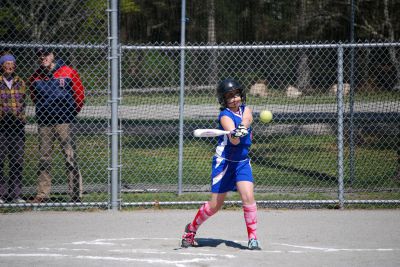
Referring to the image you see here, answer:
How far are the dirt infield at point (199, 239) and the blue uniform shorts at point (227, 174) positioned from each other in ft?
2.16

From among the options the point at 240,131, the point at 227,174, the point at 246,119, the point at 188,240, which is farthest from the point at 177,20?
the point at 240,131

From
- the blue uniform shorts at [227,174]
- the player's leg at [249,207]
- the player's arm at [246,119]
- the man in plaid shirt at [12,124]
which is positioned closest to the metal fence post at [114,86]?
the man in plaid shirt at [12,124]

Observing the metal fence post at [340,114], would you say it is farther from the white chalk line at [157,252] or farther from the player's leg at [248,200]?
the player's leg at [248,200]

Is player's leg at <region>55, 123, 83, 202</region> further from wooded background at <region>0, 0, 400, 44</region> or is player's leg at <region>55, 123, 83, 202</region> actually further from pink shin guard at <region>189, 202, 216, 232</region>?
wooded background at <region>0, 0, 400, 44</region>

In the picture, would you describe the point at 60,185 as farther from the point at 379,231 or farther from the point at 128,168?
the point at 379,231

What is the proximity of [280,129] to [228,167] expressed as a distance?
8562 mm

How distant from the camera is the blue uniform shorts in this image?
6.99 meters

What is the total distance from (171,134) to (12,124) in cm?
701

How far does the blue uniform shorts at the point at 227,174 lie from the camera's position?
6.99m

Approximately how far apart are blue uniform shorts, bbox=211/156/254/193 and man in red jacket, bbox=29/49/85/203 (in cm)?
285

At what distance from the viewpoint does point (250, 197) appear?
22.7ft

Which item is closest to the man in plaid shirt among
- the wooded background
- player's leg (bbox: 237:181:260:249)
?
player's leg (bbox: 237:181:260:249)

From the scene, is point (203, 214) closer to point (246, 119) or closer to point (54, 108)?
point (246, 119)

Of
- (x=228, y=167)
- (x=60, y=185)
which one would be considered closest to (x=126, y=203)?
(x=60, y=185)
